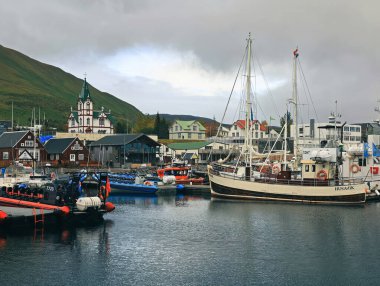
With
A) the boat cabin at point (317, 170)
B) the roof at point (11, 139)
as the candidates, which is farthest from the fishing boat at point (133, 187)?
the roof at point (11, 139)

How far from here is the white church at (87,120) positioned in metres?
149

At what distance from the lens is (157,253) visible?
3594 cm

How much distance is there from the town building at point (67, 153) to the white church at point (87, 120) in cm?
3235

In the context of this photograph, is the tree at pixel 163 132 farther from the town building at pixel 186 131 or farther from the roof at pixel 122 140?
the roof at pixel 122 140

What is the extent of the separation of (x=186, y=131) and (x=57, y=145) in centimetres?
6323

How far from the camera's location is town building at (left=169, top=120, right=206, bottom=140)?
562 ft

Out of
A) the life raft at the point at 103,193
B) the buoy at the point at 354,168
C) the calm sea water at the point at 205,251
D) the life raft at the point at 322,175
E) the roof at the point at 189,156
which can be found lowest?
the calm sea water at the point at 205,251

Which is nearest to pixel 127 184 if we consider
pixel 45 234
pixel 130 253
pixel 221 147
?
pixel 45 234

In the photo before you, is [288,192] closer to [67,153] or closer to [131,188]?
[131,188]

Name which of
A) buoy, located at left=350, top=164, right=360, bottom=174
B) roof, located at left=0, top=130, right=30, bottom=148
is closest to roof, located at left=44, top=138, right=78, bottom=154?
roof, located at left=0, top=130, right=30, bottom=148

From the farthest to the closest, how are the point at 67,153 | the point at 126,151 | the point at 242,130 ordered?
the point at 242,130, the point at 126,151, the point at 67,153

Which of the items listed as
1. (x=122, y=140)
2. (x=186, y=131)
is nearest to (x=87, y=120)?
(x=122, y=140)

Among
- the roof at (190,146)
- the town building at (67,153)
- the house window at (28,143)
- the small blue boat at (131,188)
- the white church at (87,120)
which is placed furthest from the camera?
the white church at (87,120)

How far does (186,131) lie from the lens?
564 feet
